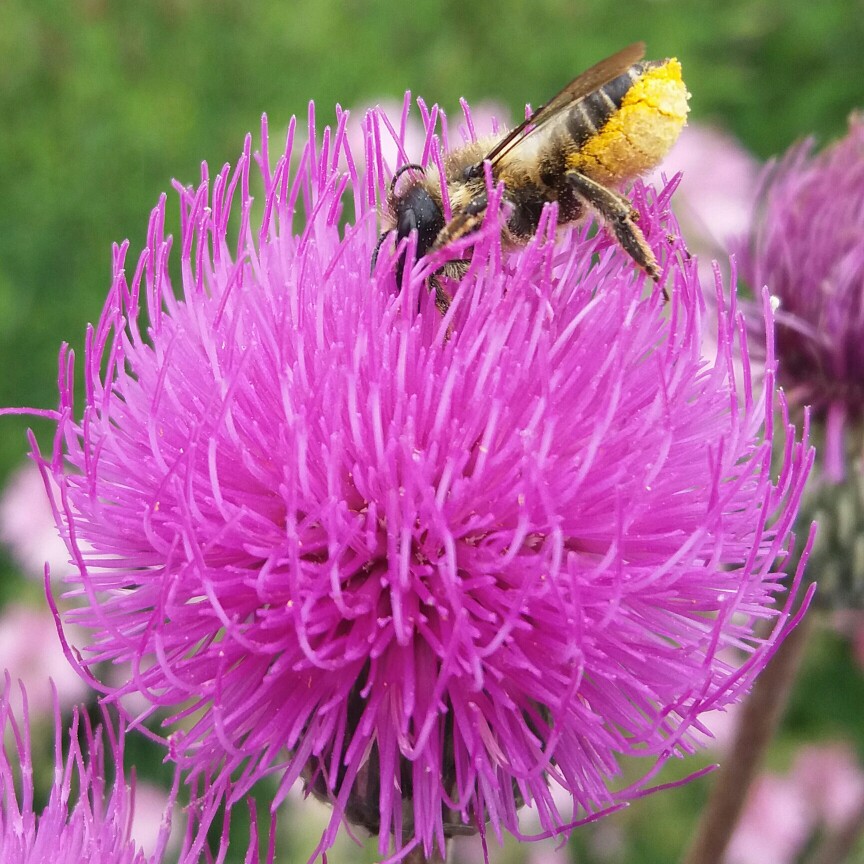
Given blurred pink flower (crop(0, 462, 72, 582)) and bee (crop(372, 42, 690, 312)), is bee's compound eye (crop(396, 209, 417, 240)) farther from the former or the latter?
blurred pink flower (crop(0, 462, 72, 582))

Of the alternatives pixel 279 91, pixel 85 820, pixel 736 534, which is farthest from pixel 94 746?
pixel 279 91

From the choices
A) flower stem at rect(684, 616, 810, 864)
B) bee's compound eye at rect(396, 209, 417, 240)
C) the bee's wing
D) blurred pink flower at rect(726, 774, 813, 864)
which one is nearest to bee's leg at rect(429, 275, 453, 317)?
bee's compound eye at rect(396, 209, 417, 240)

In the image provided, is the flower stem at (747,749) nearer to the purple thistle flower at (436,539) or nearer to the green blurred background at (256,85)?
the purple thistle flower at (436,539)

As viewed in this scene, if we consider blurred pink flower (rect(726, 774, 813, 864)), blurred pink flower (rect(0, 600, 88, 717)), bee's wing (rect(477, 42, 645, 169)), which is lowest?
blurred pink flower (rect(726, 774, 813, 864))

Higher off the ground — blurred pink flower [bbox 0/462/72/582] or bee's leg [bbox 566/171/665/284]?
blurred pink flower [bbox 0/462/72/582]

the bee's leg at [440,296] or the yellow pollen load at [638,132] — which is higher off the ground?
the yellow pollen load at [638,132]

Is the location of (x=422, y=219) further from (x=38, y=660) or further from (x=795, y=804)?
(x=795, y=804)

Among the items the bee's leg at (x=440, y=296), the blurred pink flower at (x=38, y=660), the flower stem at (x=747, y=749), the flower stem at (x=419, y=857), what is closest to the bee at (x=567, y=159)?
the bee's leg at (x=440, y=296)
